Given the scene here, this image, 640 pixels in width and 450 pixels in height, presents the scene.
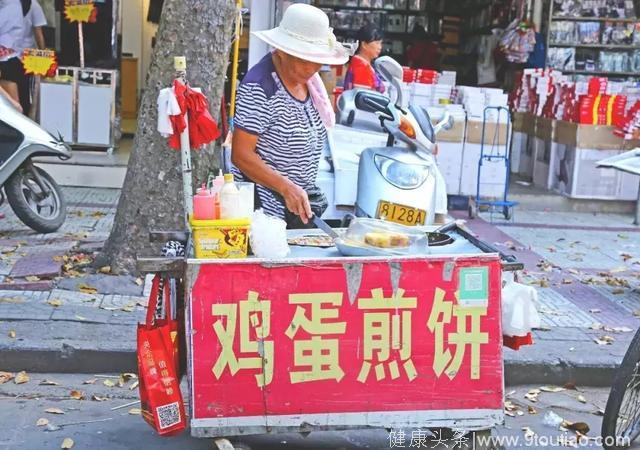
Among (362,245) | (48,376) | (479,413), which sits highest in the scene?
(362,245)

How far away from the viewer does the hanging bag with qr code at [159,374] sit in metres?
3.89

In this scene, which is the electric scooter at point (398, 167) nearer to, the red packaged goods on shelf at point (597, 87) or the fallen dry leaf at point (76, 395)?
the fallen dry leaf at point (76, 395)

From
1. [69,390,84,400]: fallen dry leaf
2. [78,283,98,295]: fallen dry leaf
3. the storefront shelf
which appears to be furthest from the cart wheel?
the storefront shelf

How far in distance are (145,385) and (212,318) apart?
43 centimetres

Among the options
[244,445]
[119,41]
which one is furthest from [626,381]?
[119,41]

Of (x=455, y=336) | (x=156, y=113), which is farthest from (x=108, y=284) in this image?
(x=455, y=336)

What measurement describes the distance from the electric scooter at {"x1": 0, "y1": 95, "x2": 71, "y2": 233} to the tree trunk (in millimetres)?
1696

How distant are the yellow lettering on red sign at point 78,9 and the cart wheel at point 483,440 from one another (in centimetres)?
870

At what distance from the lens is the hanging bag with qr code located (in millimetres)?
3893

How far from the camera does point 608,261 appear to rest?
8.74 metres

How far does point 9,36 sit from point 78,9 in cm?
87

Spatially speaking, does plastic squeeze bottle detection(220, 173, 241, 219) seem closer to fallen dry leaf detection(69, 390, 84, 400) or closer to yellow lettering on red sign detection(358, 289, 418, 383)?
yellow lettering on red sign detection(358, 289, 418, 383)

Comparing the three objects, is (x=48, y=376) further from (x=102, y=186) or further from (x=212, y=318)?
(x=102, y=186)

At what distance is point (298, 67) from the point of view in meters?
4.50
